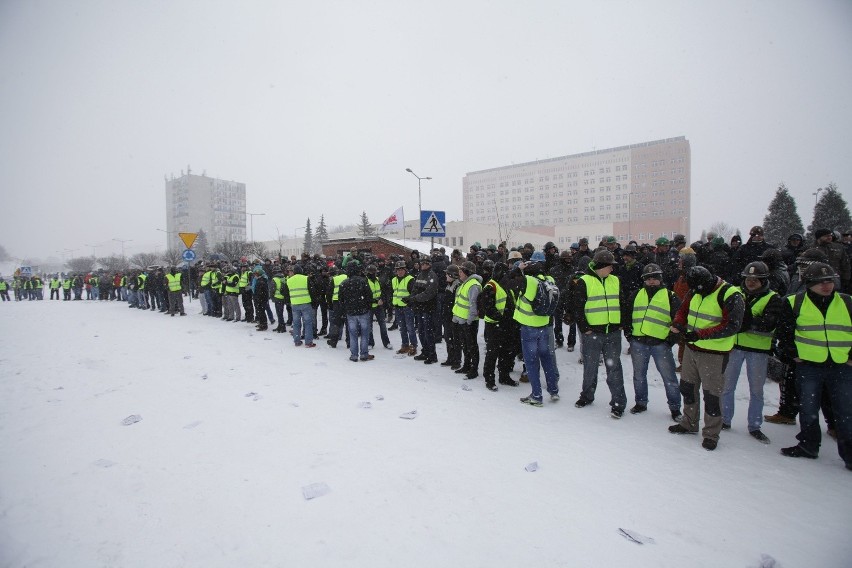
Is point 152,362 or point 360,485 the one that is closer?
point 360,485

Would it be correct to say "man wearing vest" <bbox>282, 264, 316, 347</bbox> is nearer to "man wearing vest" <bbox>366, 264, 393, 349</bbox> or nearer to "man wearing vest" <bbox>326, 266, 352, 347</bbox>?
"man wearing vest" <bbox>326, 266, 352, 347</bbox>

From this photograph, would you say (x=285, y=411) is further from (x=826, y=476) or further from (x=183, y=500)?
(x=826, y=476)

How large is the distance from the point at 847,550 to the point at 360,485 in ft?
13.0

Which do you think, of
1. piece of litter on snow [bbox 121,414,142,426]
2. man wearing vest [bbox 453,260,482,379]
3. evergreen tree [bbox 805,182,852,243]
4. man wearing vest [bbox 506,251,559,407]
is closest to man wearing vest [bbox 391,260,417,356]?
man wearing vest [bbox 453,260,482,379]

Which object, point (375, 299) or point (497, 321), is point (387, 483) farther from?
point (375, 299)

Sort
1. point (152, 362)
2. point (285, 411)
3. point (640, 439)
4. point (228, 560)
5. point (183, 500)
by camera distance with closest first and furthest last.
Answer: point (228, 560)
point (183, 500)
point (640, 439)
point (285, 411)
point (152, 362)

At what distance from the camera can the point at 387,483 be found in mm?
3727

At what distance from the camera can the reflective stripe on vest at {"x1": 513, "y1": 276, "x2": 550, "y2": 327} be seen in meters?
5.93

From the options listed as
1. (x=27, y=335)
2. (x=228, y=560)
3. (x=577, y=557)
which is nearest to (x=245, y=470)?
(x=228, y=560)

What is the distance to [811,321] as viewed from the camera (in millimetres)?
4203

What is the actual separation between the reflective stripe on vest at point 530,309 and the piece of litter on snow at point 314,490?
3.69 metres

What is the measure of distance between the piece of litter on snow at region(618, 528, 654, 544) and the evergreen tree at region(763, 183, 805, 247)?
39170mm

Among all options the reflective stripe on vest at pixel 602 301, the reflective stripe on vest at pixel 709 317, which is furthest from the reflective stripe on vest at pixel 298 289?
the reflective stripe on vest at pixel 709 317

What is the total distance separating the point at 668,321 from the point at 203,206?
14755 centimetres
